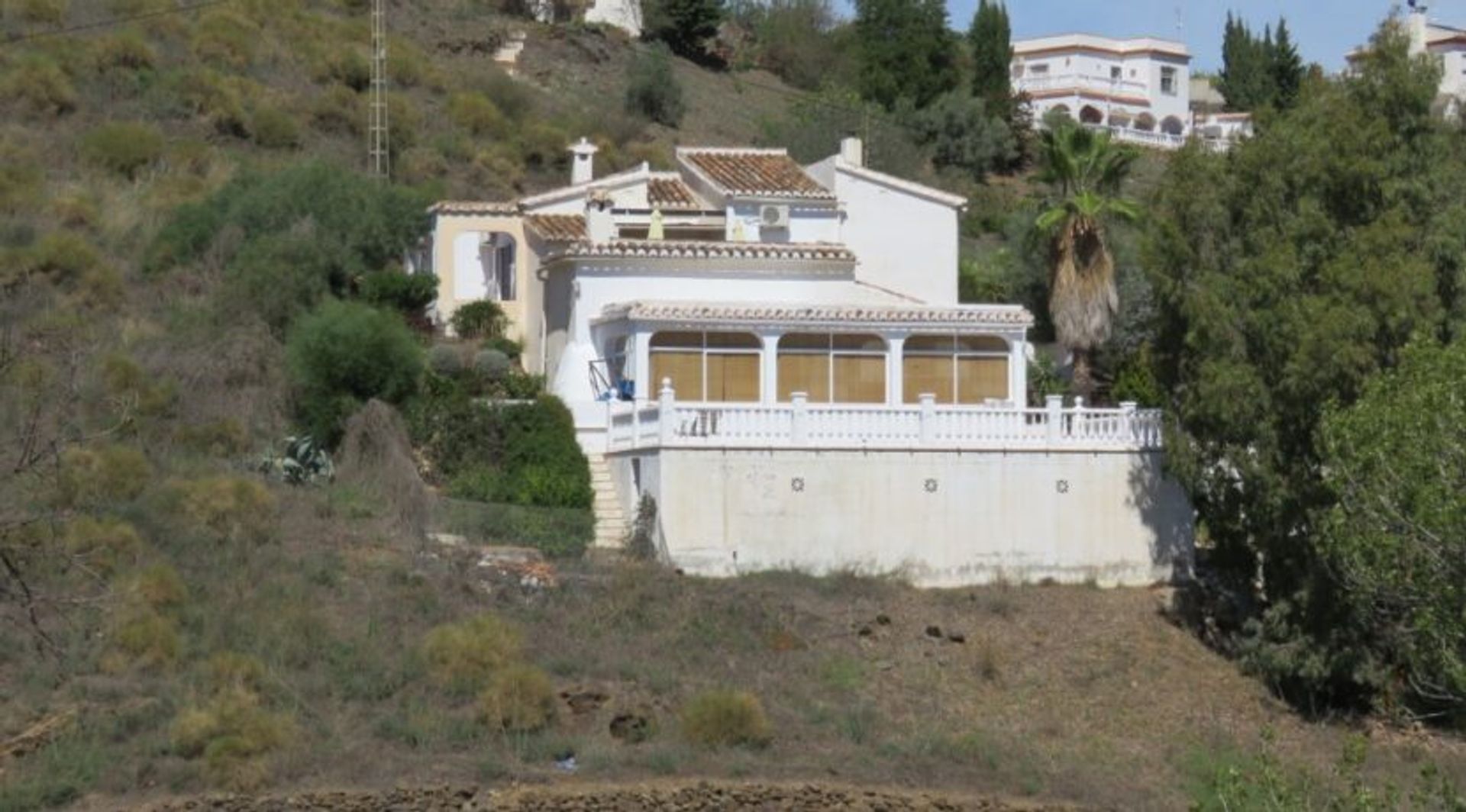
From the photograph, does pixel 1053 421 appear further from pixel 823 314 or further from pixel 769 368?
pixel 769 368

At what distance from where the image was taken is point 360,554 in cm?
3472

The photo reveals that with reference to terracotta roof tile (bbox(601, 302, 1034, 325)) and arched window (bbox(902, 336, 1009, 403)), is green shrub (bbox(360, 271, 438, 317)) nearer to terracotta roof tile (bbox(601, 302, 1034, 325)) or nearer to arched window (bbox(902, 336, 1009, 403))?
terracotta roof tile (bbox(601, 302, 1034, 325))

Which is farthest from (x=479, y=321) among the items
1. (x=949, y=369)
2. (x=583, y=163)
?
(x=949, y=369)

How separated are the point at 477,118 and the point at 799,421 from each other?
3113 centimetres

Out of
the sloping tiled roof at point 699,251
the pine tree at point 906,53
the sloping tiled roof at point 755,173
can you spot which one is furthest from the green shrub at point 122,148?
the pine tree at point 906,53

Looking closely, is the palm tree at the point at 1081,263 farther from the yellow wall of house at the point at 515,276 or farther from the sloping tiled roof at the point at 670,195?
the yellow wall of house at the point at 515,276

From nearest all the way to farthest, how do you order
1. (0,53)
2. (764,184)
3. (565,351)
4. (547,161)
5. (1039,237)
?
(565,351), (764,184), (1039,237), (0,53), (547,161)

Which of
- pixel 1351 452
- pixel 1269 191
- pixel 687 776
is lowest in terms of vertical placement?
pixel 687 776

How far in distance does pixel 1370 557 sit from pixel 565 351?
2031cm

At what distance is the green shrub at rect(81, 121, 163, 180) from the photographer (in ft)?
178

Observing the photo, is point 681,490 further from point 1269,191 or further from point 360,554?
point 1269,191

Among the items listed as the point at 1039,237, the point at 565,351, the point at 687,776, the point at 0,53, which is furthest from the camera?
the point at 0,53

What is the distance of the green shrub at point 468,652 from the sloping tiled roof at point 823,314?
26.4 ft

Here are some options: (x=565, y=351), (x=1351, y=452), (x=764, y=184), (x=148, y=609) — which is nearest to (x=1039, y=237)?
(x=764, y=184)
